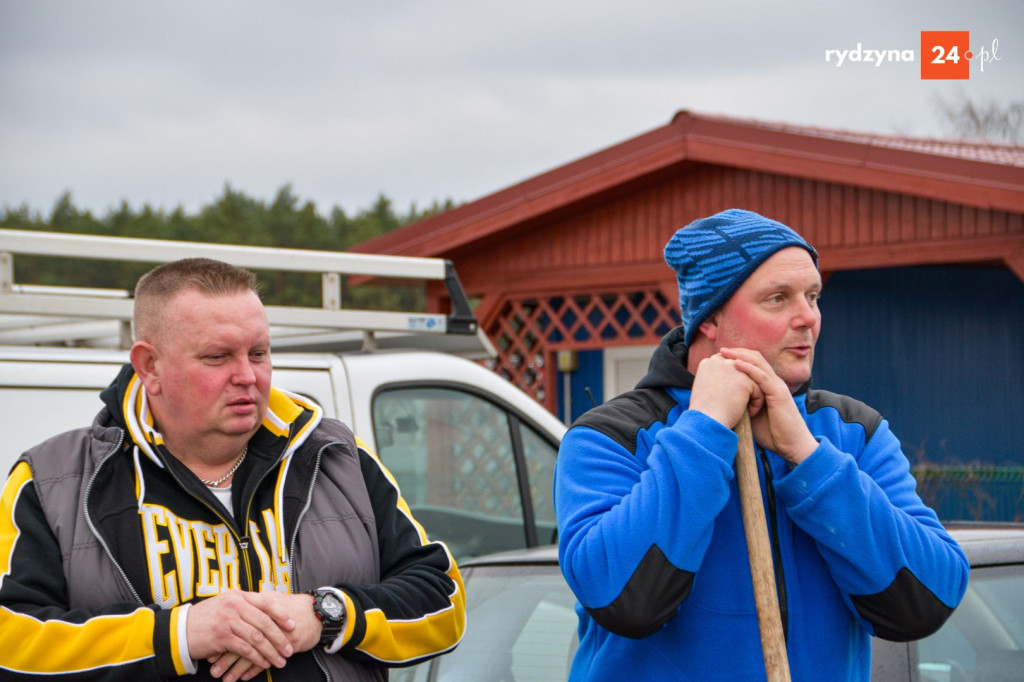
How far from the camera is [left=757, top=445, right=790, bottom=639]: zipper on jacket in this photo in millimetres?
1910

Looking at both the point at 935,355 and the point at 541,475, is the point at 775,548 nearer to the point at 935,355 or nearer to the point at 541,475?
the point at 541,475

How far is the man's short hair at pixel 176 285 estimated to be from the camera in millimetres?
2258

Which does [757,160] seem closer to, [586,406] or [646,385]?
[586,406]

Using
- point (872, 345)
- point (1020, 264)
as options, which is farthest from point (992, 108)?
point (1020, 264)

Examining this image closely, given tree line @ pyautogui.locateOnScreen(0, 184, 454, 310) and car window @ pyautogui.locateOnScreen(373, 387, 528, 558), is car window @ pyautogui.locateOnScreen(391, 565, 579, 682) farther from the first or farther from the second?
tree line @ pyautogui.locateOnScreen(0, 184, 454, 310)

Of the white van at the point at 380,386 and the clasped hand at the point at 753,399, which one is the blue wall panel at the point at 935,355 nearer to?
the white van at the point at 380,386

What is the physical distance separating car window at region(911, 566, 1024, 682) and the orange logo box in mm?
7647

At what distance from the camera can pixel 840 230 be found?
989cm

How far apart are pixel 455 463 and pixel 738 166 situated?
607cm

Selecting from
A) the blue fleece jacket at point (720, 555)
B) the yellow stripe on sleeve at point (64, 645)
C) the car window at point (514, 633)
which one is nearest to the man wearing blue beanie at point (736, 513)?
the blue fleece jacket at point (720, 555)

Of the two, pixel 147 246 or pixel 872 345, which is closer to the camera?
pixel 147 246

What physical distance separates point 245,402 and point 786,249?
1112 mm

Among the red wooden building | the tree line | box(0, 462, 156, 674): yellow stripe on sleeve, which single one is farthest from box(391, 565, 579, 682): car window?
the tree line

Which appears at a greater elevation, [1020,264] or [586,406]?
[1020,264]
